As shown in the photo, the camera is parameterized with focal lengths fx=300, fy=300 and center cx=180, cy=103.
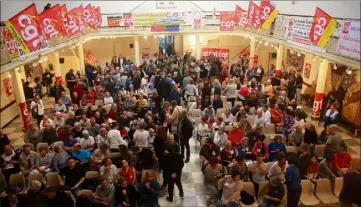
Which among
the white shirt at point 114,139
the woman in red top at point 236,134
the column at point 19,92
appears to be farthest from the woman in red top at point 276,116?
the column at point 19,92

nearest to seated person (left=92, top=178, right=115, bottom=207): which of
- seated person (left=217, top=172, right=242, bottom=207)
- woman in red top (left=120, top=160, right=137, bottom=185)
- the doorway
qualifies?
woman in red top (left=120, top=160, right=137, bottom=185)

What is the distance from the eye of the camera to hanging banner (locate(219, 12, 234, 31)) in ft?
58.6

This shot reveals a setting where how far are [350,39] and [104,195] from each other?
747cm

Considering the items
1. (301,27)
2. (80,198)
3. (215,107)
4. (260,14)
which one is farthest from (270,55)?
(80,198)

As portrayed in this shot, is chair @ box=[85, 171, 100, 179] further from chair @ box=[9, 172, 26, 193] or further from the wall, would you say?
the wall

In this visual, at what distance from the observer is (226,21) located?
1811 centimetres

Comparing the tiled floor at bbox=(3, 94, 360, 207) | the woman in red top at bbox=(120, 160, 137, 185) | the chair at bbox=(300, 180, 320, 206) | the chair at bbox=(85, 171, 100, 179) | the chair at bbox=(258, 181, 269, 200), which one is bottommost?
the tiled floor at bbox=(3, 94, 360, 207)

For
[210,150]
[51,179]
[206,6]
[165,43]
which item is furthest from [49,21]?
[165,43]

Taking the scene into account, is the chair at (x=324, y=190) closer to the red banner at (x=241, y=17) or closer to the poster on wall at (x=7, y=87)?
the red banner at (x=241, y=17)

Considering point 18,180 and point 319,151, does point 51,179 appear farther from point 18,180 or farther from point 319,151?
point 319,151

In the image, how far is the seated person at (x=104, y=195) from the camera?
239 inches

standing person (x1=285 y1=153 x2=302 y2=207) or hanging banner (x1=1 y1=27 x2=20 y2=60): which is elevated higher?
hanging banner (x1=1 y1=27 x2=20 y2=60)

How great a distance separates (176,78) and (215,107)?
3481 mm

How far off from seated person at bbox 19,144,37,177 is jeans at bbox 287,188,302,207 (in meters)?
5.76
